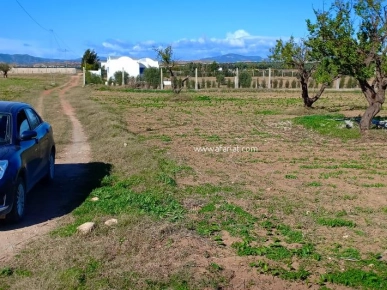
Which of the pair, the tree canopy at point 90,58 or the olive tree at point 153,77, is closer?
the olive tree at point 153,77

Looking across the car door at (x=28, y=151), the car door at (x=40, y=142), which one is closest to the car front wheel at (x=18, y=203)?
the car door at (x=28, y=151)

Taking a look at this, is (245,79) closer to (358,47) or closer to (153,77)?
(153,77)

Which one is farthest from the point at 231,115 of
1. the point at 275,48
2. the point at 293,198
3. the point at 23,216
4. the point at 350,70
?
the point at 23,216

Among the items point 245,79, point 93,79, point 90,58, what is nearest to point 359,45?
point 245,79

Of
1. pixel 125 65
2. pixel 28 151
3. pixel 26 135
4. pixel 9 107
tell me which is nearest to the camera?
pixel 26 135

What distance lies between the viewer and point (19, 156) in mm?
6824

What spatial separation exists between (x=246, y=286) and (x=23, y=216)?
3593 mm

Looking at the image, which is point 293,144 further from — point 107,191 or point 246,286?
point 246,286

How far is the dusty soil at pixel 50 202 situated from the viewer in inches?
237

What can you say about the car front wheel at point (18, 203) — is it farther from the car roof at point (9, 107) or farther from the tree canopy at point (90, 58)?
the tree canopy at point (90, 58)

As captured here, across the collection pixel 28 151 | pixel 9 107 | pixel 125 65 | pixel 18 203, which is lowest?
pixel 18 203

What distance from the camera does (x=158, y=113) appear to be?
918 inches

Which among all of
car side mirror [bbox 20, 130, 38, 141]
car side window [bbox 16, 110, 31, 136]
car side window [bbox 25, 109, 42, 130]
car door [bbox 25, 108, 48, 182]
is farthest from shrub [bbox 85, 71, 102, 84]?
car side mirror [bbox 20, 130, 38, 141]

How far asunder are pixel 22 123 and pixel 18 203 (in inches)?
66.0
